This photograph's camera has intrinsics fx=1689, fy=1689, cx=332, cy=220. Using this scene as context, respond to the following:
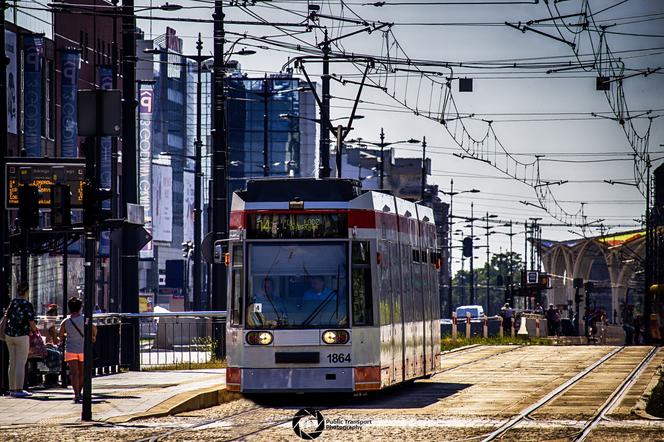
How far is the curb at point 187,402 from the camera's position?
67.3 feet

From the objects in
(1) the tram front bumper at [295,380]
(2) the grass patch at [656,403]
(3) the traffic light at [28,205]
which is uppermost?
(3) the traffic light at [28,205]

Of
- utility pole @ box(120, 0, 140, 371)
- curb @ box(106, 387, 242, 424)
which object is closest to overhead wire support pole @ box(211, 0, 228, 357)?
utility pole @ box(120, 0, 140, 371)

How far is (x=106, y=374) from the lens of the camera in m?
29.8

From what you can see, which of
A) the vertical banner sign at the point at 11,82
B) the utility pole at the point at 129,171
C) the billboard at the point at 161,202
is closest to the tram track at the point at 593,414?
the utility pole at the point at 129,171

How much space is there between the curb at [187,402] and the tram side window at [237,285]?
1.15 metres

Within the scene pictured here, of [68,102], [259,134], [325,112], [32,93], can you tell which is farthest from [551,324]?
[259,134]

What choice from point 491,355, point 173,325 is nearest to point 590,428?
point 173,325

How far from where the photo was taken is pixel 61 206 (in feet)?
70.6

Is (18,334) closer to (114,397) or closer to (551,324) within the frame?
(114,397)

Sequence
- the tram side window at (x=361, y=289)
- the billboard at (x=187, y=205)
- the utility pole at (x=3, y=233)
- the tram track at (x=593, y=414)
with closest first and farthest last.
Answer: the tram track at (x=593, y=414), the tram side window at (x=361, y=289), the utility pole at (x=3, y=233), the billboard at (x=187, y=205)

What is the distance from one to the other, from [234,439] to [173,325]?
18.7 metres

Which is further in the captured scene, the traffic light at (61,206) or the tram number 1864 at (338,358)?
the tram number 1864 at (338,358)

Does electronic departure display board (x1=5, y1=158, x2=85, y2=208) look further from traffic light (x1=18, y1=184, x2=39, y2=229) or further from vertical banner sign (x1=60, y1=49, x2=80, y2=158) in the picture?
vertical banner sign (x1=60, y1=49, x2=80, y2=158)

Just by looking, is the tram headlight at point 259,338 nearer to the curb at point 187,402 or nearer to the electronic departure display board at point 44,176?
the curb at point 187,402
